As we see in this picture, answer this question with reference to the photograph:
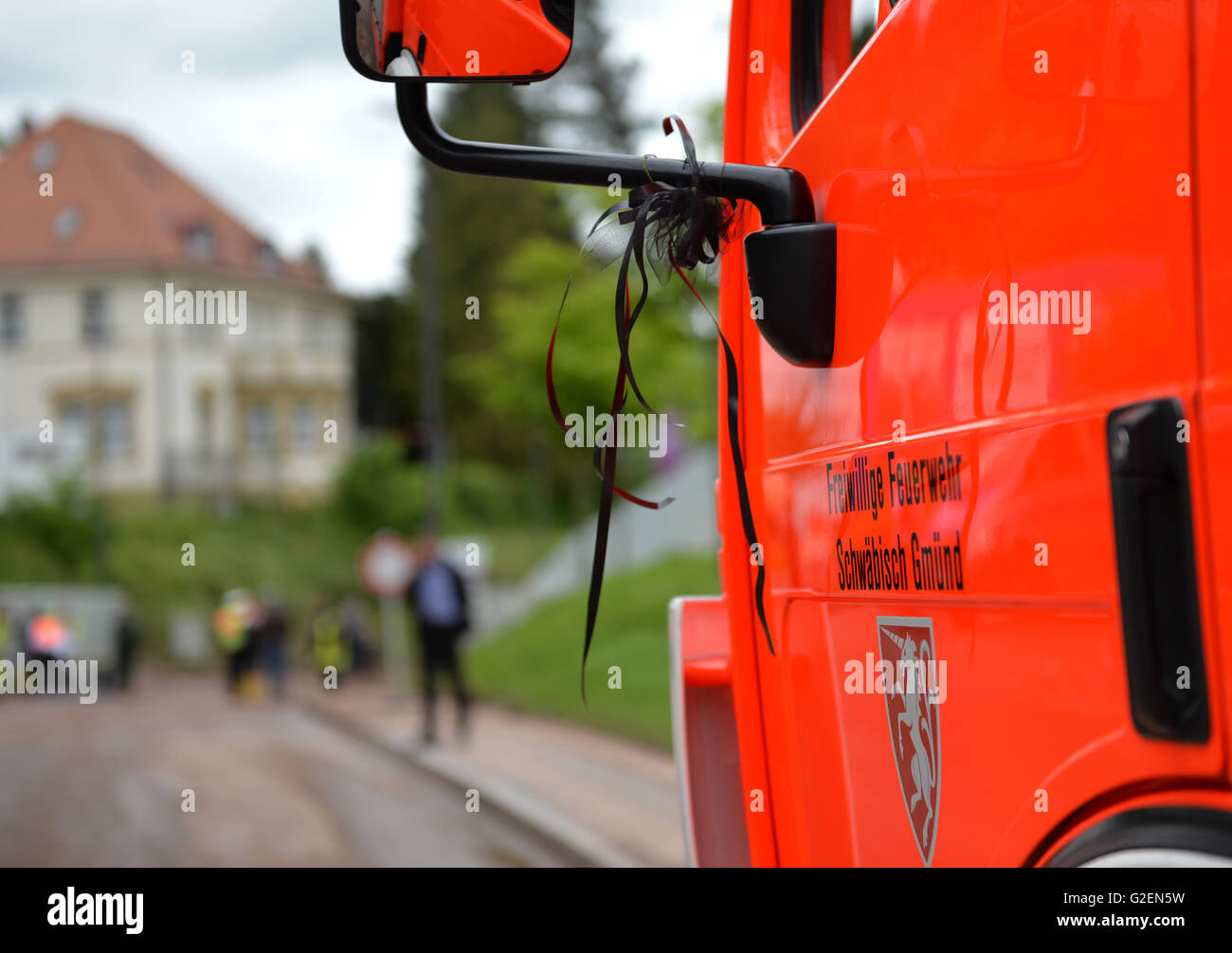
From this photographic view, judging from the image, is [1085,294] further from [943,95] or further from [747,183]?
[747,183]

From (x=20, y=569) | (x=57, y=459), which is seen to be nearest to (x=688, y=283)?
(x=20, y=569)

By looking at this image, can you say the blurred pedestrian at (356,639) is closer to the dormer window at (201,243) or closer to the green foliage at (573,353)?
the green foliage at (573,353)

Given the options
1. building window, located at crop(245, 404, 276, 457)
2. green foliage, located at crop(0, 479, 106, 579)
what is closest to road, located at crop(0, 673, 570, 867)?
green foliage, located at crop(0, 479, 106, 579)

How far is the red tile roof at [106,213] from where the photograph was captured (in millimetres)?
42812

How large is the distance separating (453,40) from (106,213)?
45.3m

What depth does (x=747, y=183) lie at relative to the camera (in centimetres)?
204

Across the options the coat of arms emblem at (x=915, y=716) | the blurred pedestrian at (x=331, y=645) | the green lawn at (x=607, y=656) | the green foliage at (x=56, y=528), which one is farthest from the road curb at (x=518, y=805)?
the green foliage at (x=56, y=528)

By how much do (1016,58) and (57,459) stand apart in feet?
127

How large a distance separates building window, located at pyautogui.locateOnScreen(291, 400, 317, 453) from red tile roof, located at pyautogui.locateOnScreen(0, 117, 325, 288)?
450 cm

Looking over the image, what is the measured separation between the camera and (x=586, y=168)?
198cm

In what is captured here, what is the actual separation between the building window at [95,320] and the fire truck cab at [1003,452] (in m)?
43.2

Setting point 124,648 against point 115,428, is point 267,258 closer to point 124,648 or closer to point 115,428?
point 115,428
